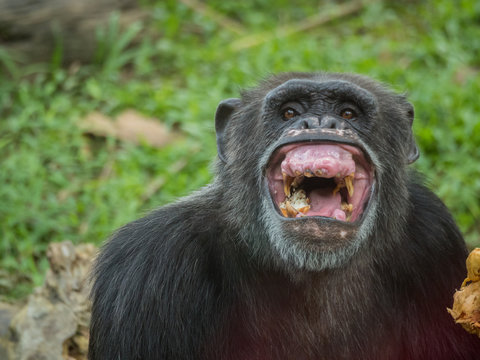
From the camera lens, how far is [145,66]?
9258 millimetres

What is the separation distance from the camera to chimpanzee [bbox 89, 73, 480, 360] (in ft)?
13.2

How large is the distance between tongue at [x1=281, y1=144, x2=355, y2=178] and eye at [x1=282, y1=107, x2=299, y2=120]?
0.40 meters

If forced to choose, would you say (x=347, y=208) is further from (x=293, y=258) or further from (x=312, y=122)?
(x=312, y=122)

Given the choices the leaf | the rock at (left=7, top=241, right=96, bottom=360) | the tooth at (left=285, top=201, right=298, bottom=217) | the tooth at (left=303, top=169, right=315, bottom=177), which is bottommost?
the rock at (left=7, top=241, right=96, bottom=360)

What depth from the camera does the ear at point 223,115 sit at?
187 inches

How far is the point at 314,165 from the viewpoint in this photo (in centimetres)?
378

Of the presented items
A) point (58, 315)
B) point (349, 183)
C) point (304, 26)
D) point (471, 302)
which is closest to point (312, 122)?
point (349, 183)

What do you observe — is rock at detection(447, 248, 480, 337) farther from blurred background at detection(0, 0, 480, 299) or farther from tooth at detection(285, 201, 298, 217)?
blurred background at detection(0, 0, 480, 299)

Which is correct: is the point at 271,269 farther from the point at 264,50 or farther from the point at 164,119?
the point at 264,50

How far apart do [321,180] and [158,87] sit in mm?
5333

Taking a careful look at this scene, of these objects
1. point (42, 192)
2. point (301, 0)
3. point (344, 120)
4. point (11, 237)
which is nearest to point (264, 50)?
point (301, 0)

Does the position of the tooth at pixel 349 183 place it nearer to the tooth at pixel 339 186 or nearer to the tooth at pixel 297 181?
the tooth at pixel 339 186

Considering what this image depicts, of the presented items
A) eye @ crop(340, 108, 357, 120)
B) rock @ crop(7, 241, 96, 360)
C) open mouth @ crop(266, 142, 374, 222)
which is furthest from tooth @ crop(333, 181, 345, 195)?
rock @ crop(7, 241, 96, 360)

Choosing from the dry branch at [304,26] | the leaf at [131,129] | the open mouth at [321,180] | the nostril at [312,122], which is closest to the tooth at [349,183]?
A: the open mouth at [321,180]
